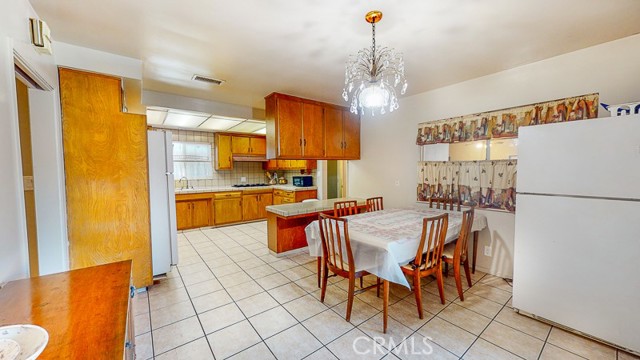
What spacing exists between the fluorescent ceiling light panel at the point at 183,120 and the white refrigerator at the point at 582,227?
14.5ft

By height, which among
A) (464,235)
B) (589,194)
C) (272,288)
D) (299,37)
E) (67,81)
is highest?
(299,37)

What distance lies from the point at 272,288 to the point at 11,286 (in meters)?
1.90

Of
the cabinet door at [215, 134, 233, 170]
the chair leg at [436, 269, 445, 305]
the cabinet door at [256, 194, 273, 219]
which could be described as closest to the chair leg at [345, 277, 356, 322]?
the chair leg at [436, 269, 445, 305]

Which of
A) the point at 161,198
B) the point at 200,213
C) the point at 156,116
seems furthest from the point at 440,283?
the point at 156,116

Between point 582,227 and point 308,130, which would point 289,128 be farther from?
point 582,227

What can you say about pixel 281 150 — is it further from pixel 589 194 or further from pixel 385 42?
pixel 589 194

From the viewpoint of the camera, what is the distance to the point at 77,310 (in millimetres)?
949

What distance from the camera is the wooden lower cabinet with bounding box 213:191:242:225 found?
524 cm

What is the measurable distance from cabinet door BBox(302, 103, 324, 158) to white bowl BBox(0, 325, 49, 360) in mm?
3179

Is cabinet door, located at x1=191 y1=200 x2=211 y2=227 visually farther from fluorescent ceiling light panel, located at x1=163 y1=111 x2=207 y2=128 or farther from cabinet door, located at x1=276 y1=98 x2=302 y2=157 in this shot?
cabinet door, located at x1=276 y1=98 x2=302 y2=157

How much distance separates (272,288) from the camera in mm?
2662

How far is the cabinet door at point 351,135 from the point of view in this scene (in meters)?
4.36

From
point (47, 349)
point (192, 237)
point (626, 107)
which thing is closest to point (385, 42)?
point (626, 107)

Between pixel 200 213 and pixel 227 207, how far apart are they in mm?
543
